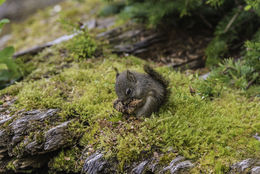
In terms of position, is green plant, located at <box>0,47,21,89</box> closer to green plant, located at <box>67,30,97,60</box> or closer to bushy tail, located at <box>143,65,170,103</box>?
green plant, located at <box>67,30,97,60</box>

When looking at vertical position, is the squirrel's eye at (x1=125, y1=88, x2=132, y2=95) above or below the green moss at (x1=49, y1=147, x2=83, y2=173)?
above

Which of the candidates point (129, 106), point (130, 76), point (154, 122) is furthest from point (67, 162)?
point (130, 76)

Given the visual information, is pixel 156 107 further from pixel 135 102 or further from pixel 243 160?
pixel 243 160

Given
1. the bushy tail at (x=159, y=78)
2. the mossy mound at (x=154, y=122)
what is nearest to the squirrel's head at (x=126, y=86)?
the bushy tail at (x=159, y=78)

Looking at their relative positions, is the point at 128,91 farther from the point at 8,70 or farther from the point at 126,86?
the point at 8,70

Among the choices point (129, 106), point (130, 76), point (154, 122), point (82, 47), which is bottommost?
point (154, 122)

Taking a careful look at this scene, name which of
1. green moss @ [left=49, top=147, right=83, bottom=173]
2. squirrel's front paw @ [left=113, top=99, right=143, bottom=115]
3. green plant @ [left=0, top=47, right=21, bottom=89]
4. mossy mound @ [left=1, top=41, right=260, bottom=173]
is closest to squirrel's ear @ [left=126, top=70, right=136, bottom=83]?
squirrel's front paw @ [left=113, top=99, right=143, bottom=115]
